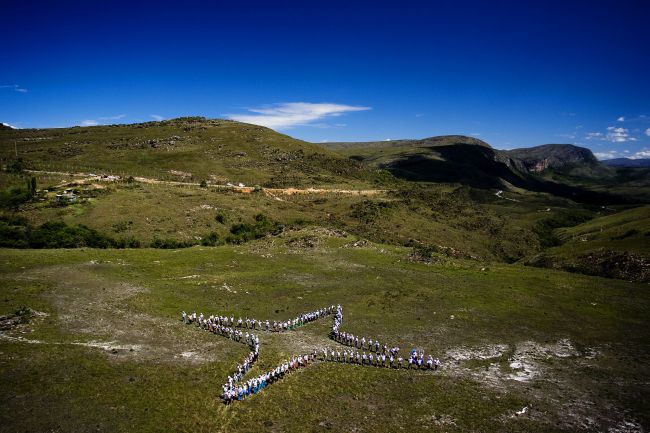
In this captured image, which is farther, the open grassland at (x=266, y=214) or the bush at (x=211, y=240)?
the open grassland at (x=266, y=214)

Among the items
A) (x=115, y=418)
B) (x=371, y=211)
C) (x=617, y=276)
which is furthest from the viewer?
(x=371, y=211)

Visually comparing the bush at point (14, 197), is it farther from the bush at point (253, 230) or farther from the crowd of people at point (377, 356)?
the crowd of people at point (377, 356)

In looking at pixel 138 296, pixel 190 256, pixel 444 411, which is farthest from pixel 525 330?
pixel 190 256

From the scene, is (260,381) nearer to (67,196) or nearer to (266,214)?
(266,214)

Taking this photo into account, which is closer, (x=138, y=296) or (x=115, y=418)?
(x=115, y=418)

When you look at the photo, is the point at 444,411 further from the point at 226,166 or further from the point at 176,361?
the point at 226,166

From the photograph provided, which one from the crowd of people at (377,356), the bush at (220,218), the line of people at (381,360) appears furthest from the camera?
the bush at (220,218)

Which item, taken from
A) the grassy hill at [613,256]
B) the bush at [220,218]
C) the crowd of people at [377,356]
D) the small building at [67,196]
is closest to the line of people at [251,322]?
the crowd of people at [377,356]
